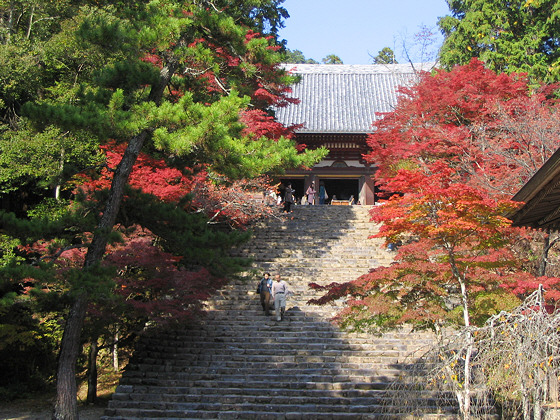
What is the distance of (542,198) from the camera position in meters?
4.45

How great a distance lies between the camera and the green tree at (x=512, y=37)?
16.4 meters

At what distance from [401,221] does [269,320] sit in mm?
5158

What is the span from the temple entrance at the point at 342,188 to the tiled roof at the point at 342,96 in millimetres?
3668

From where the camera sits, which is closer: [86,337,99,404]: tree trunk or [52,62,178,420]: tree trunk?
[52,62,178,420]: tree trunk

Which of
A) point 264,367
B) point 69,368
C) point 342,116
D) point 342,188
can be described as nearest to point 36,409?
point 69,368

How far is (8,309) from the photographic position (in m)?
10.7

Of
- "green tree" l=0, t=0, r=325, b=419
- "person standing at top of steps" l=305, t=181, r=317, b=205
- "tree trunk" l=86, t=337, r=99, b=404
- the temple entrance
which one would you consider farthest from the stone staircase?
the temple entrance

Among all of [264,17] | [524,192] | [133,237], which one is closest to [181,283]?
[133,237]

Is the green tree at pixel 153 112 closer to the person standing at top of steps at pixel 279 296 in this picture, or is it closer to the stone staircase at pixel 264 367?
the stone staircase at pixel 264 367

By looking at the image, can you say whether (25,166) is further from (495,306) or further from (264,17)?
(264,17)

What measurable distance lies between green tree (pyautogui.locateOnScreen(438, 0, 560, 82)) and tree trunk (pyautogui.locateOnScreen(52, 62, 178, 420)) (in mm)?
13002

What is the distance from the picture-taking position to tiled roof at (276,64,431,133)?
23.2m

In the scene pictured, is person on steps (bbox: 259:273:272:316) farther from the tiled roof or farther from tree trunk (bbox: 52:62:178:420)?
the tiled roof

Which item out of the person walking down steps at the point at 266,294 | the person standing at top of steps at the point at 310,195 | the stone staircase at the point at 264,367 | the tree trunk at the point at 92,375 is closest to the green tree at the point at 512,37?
the person standing at top of steps at the point at 310,195
